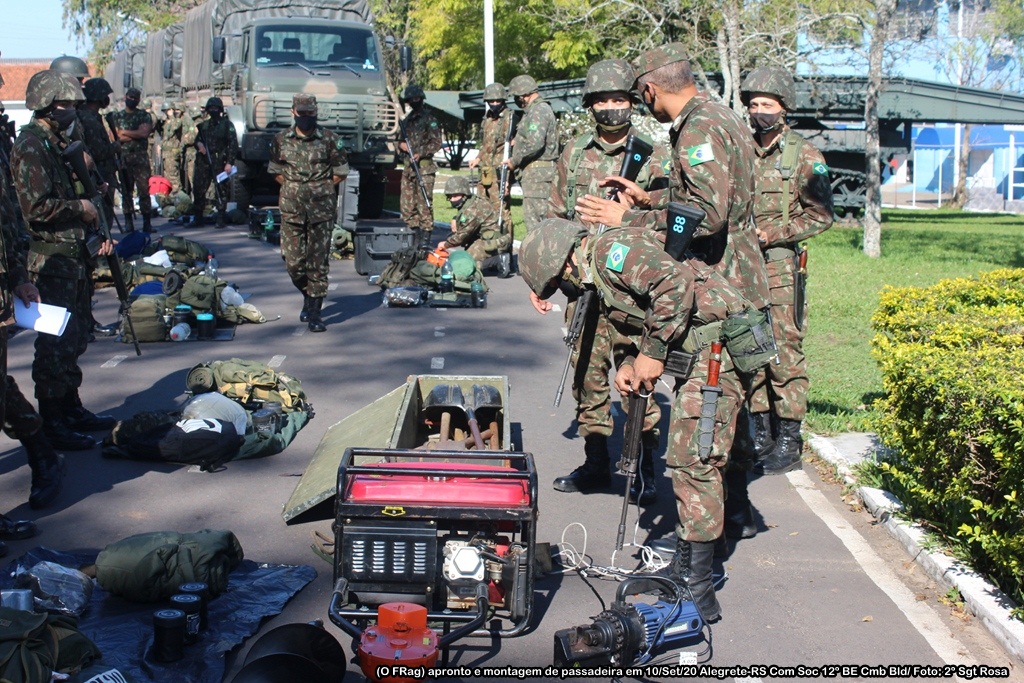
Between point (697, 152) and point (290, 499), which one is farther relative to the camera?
point (290, 499)

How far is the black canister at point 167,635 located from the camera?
4277 mm

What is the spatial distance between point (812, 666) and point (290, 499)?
117 inches

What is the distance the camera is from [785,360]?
23.1 feet

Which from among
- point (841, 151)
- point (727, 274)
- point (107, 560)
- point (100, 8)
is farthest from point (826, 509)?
point (100, 8)

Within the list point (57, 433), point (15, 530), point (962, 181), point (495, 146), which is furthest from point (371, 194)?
point (962, 181)

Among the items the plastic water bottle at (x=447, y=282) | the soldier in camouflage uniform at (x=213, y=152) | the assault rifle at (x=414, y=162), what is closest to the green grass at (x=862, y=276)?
the plastic water bottle at (x=447, y=282)

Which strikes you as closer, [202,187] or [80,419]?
[80,419]

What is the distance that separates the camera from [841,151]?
22688 mm

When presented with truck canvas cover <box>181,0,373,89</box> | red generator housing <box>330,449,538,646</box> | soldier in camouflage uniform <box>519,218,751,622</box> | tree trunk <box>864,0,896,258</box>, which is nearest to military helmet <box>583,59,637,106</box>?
soldier in camouflage uniform <box>519,218,751,622</box>

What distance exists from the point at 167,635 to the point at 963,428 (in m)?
3.78

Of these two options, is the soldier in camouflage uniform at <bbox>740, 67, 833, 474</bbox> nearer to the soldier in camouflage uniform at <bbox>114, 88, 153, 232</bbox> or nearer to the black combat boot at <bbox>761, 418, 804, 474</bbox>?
the black combat boot at <bbox>761, 418, 804, 474</bbox>

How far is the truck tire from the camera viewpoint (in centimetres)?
1928

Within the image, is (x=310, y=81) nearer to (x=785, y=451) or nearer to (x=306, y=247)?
(x=306, y=247)

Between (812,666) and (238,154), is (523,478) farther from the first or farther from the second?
(238,154)
